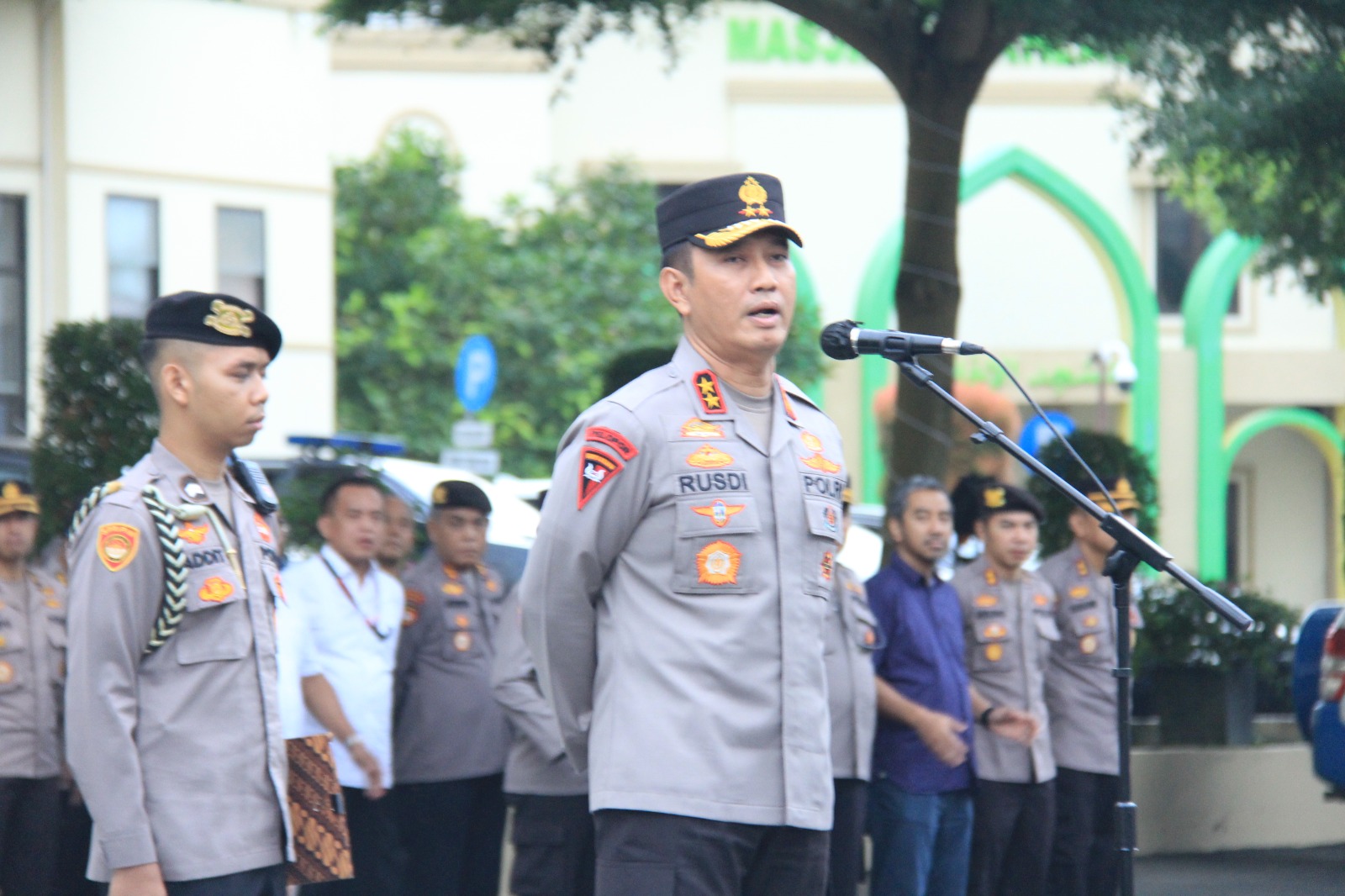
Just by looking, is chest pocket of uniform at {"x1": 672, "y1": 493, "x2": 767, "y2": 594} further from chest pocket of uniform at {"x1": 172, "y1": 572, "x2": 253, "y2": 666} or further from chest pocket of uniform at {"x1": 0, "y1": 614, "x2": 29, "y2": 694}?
chest pocket of uniform at {"x1": 0, "y1": 614, "x2": 29, "y2": 694}

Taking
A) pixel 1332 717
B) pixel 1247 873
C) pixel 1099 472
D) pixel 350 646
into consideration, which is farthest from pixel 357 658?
pixel 1247 873

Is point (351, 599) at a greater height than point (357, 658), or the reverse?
point (351, 599)

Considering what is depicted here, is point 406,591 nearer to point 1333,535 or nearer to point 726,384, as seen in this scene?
point 726,384

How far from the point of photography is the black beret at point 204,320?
411 centimetres

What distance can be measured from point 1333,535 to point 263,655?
89.6 ft

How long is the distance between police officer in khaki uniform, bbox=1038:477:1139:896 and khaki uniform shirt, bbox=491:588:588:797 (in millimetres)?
2178

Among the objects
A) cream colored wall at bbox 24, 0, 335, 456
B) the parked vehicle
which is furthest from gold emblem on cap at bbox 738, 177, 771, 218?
cream colored wall at bbox 24, 0, 335, 456

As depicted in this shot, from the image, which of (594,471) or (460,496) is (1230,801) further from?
(594,471)

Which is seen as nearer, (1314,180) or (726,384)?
(726,384)

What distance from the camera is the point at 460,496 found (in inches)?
280

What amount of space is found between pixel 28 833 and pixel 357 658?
1.31 m

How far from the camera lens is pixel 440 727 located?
693 centimetres

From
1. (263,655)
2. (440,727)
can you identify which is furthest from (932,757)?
(263,655)

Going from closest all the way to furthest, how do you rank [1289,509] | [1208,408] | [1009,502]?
[1009,502] < [1208,408] < [1289,509]
